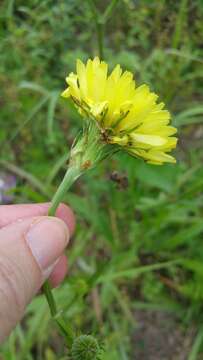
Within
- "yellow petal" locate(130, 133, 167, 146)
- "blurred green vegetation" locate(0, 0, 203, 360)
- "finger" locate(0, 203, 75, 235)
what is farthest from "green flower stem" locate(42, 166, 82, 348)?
"blurred green vegetation" locate(0, 0, 203, 360)

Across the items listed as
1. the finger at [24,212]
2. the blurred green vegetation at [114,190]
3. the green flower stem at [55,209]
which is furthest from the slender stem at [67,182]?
the blurred green vegetation at [114,190]

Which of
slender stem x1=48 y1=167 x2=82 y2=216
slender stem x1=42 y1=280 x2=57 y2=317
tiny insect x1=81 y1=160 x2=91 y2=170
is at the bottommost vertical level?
slender stem x1=42 y1=280 x2=57 y2=317

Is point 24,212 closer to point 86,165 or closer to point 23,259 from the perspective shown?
point 23,259

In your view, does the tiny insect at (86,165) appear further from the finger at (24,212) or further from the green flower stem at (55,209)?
the finger at (24,212)

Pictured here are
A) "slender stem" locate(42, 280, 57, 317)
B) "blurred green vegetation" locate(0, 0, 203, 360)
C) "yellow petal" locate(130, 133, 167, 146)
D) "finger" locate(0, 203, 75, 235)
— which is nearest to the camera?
"yellow petal" locate(130, 133, 167, 146)

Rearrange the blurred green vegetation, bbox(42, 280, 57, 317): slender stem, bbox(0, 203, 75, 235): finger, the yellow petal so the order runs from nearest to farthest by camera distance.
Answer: the yellow petal → bbox(42, 280, 57, 317): slender stem → bbox(0, 203, 75, 235): finger → the blurred green vegetation

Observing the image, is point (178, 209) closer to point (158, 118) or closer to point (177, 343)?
point (177, 343)

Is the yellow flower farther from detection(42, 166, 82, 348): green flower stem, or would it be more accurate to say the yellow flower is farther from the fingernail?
the fingernail
